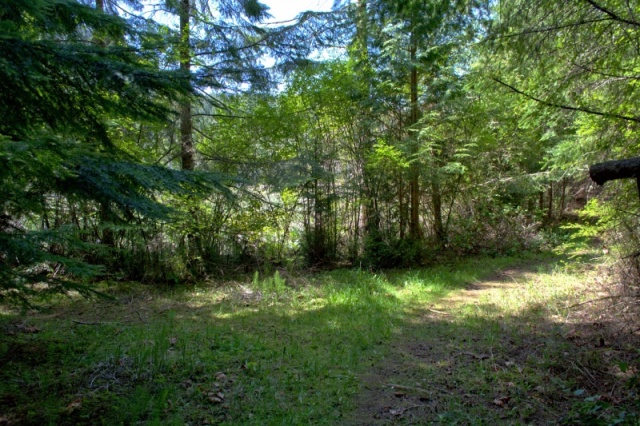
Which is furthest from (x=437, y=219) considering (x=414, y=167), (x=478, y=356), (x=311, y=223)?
(x=478, y=356)

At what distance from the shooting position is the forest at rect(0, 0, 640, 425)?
133 inches

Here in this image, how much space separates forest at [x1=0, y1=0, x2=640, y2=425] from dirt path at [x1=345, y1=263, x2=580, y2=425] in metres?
0.03

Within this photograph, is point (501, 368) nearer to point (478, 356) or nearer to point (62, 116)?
point (478, 356)

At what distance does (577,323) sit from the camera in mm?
5277

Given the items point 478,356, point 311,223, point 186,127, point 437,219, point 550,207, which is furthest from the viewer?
point 550,207

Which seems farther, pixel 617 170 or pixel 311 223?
pixel 311 223

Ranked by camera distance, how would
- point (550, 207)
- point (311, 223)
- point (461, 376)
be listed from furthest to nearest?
1. point (550, 207)
2. point (311, 223)
3. point (461, 376)

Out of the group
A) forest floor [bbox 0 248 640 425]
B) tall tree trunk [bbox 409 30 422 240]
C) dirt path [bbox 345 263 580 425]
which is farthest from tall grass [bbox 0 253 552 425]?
tall tree trunk [bbox 409 30 422 240]

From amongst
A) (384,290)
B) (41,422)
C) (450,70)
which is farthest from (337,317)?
(450,70)

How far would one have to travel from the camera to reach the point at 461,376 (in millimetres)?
4102

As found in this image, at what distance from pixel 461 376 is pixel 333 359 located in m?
1.44

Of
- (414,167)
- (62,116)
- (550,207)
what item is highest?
(414,167)

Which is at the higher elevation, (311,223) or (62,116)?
(62,116)

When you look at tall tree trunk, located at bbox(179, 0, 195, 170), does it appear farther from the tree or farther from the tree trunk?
the tree trunk
